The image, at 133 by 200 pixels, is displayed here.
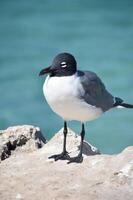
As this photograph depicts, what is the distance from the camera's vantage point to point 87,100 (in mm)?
4852

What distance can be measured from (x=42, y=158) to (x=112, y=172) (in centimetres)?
90

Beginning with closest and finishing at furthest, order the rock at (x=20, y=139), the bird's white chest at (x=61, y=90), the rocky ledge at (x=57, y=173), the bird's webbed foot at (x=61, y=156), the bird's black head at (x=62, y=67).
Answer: the rocky ledge at (x=57, y=173), the bird's white chest at (x=61, y=90), the bird's black head at (x=62, y=67), the bird's webbed foot at (x=61, y=156), the rock at (x=20, y=139)

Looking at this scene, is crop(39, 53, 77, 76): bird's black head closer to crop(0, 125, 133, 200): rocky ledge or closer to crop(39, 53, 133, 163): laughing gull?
crop(39, 53, 133, 163): laughing gull

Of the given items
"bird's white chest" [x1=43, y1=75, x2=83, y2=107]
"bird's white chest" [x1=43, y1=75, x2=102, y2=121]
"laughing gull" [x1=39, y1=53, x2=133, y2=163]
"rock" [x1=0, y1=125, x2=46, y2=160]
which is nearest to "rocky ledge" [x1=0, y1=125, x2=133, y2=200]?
"rock" [x1=0, y1=125, x2=46, y2=160]

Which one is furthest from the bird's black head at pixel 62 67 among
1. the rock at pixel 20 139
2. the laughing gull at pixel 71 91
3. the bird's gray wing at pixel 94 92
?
the rock at pixel 20 139

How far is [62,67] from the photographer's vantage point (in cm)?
475

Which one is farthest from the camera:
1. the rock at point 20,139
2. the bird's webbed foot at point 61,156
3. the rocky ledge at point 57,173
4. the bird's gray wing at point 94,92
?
the rock at point 20,139

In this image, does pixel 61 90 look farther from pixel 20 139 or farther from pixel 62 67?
pixel 20 139

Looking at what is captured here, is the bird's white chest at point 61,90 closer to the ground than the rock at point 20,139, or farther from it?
farther from it

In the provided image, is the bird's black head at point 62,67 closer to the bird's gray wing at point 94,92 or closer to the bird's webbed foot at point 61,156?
the bird's gray wing at point 94,92

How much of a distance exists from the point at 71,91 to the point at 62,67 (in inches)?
9.4

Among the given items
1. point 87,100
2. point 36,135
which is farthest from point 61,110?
point 36,135

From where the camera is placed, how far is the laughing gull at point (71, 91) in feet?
15.2

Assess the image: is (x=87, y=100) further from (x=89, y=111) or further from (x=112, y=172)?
(x=112, y=172)
